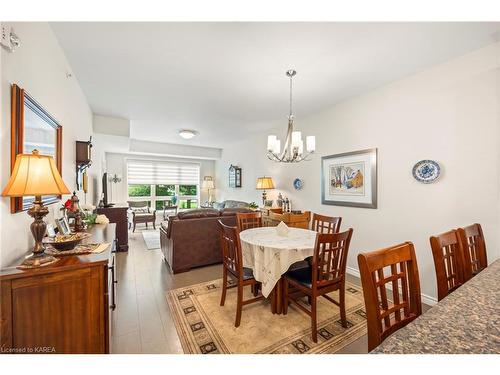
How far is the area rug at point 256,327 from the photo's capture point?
5.72ft

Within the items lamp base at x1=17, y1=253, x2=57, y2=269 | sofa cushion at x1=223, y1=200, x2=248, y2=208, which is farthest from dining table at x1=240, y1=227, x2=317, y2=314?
sofa cushion at x1=223, y1=200, x2=248, y2=208

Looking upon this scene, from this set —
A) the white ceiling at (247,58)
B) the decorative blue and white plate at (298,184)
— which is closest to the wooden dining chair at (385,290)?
the white ceiling at (247,58)

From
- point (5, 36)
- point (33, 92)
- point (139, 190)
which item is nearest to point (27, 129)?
point (33, 92)

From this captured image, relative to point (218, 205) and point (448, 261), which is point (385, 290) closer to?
point (448, 261)

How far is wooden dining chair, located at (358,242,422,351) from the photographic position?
925mm

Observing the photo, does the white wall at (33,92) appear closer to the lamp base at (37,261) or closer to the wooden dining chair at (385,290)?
the lamp base at (37,261)

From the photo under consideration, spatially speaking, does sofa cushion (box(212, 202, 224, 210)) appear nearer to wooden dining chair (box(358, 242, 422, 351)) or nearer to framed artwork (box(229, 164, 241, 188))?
framed artwork (box(229, 164, 241, 188))

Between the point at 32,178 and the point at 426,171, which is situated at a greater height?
the point at 426,171

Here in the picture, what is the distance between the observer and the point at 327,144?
11.8ft

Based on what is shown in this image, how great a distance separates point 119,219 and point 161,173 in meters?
3.71

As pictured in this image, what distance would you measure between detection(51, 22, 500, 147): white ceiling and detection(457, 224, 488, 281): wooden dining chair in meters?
1.69

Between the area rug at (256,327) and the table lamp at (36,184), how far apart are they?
1282mm

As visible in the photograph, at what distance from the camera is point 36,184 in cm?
109
